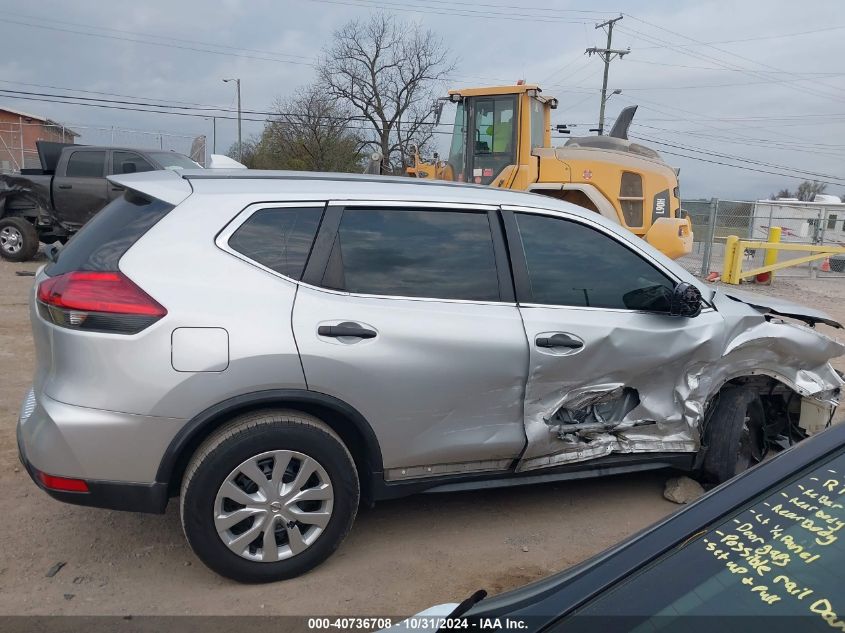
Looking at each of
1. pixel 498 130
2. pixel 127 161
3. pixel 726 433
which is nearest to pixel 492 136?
pixel 498 130

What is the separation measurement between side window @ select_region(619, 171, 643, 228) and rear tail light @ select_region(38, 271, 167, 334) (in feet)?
30.7

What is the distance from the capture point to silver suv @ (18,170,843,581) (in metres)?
2.82

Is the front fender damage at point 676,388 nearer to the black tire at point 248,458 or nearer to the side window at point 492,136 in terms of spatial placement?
the black tire at point 248,458

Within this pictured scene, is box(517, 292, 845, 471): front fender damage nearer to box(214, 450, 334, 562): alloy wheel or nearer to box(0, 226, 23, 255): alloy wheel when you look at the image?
box(214, 450, 334, 562): alloy wheel

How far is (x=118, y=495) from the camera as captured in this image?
287 cm

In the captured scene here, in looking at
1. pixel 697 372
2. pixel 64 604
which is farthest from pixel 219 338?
pixel 697 372

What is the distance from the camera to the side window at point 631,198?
10914mm

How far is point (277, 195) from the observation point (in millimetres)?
3160

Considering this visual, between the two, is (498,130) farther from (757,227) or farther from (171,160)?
(757,227)

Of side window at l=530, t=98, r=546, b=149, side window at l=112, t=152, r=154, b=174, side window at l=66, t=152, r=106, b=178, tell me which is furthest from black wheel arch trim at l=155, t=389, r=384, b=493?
side window at l=66, t=152, r=106, b=178

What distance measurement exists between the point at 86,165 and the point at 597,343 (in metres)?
11.4

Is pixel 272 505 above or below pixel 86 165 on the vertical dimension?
below

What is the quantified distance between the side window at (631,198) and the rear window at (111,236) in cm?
906

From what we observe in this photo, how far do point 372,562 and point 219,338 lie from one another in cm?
135
